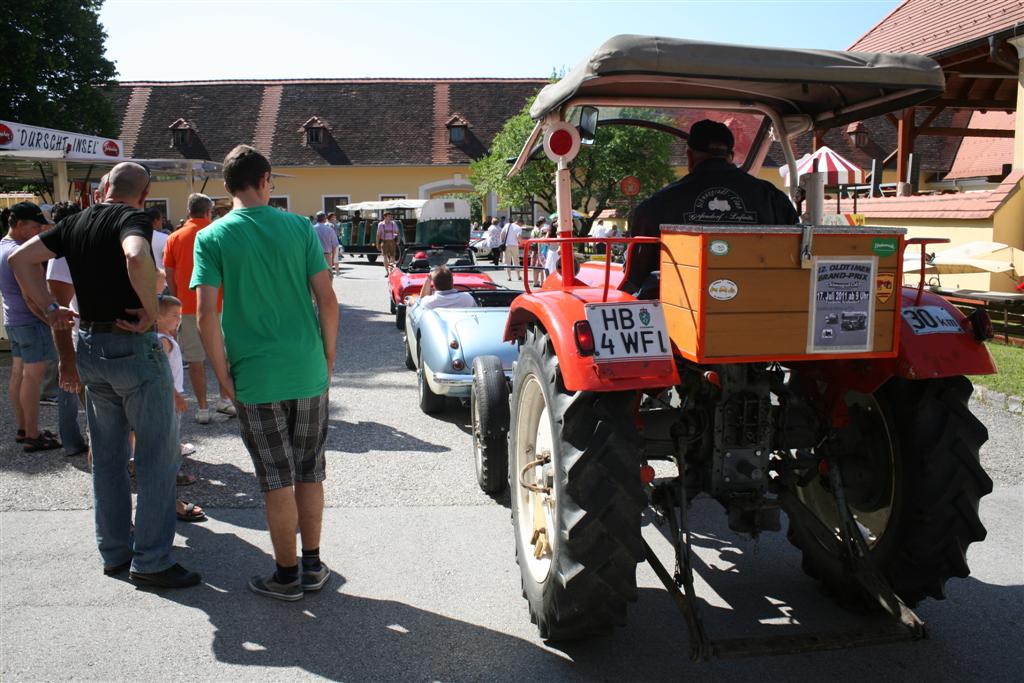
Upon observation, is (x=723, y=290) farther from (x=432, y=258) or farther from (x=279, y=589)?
(x=432, y=258)

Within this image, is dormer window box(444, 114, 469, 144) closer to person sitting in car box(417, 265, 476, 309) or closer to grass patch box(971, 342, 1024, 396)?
grass patch box(971, 342, 1024, 396)

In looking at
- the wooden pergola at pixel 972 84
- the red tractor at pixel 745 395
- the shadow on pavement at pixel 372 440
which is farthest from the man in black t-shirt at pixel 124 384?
the wooden pergola at pixel 972 84

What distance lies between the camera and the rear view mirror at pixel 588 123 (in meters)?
3.91

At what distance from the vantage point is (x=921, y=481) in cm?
323

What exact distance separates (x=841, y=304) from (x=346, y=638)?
236 centimetres

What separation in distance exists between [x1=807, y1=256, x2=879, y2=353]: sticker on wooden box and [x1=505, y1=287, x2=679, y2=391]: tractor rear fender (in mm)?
537

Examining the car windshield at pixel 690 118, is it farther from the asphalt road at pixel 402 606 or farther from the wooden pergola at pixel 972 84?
the wooden pergola at pixel 972 84

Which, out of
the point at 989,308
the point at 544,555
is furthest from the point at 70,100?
the point at 544,555

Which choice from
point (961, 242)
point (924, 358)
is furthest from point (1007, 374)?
point (924, 358)

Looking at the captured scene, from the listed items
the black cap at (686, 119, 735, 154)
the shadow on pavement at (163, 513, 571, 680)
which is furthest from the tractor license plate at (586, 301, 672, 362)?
the shadow on pavement at (163, 513, 571, 680)

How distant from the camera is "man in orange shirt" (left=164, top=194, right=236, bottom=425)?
22.4ft

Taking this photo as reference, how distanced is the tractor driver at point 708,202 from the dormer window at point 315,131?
1650 inches

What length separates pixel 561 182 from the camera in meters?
3.77

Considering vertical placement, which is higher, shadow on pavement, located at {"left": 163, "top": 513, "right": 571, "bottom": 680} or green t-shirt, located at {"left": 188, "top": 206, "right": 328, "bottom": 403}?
green t-shirt, located at {"left": 188, "top": 206, "right": 328, "bottom": 403}
